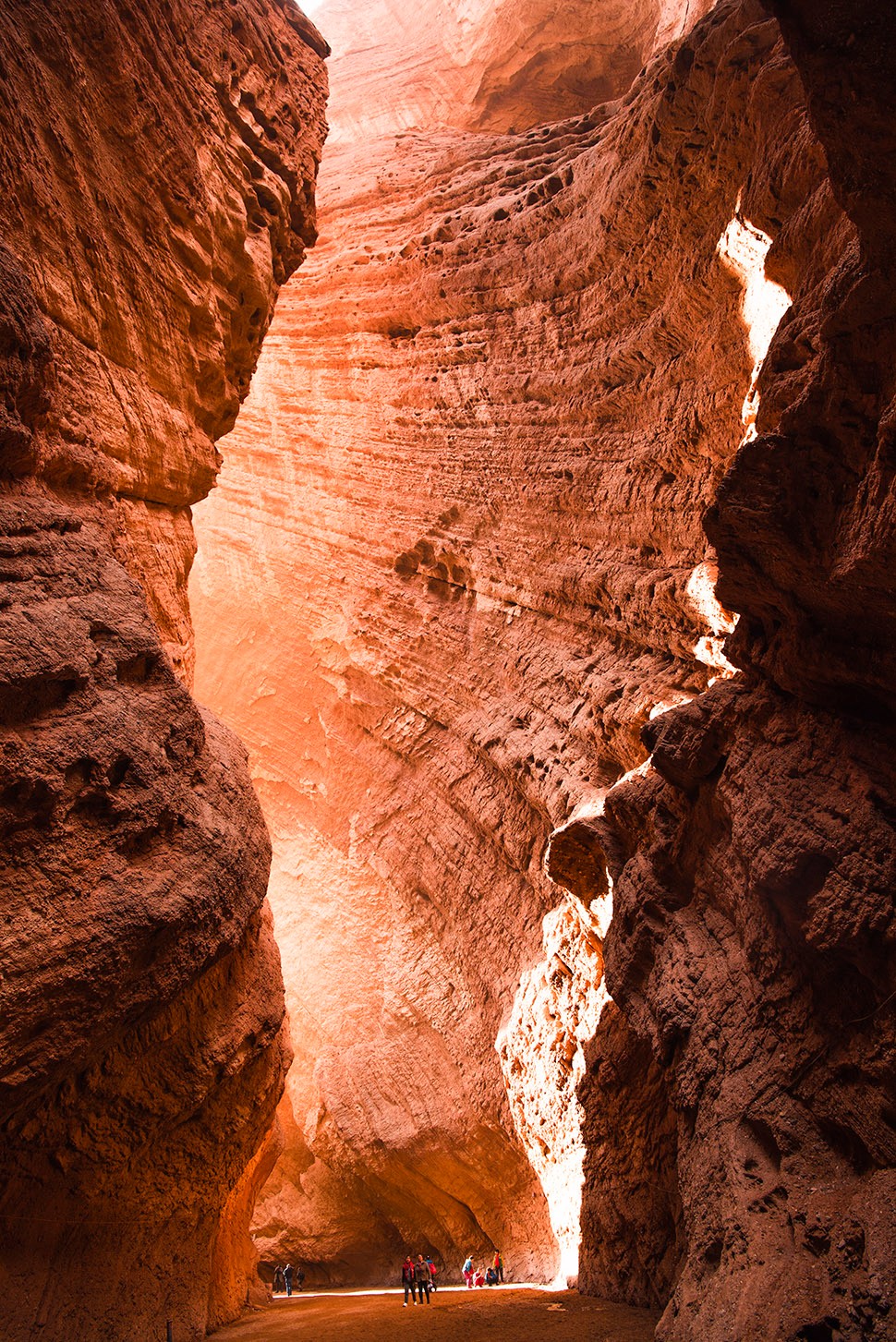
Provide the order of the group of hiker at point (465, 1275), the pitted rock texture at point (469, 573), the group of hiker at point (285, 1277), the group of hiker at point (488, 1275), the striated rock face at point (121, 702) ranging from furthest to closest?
the group of hiker at point (285, 1277) < the group of hiker at point (488, 1275) < the group of hiker at point (465, 1275) < the pitted rock texture at point (469, 573) < the striated rock face at point (121, 702)

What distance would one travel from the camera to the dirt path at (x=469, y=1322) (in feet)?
18.5

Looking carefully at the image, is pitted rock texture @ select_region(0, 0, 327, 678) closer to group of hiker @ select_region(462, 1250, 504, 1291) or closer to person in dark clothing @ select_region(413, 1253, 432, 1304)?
person in dark clothing @ select_region(413, 1253, 432, 1304)

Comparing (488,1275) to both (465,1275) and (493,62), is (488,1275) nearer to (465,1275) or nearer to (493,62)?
(465,1275)

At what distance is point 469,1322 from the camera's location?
6.64 meters

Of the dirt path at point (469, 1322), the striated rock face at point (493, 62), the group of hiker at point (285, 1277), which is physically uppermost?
the striated rock face at point (493, 62)

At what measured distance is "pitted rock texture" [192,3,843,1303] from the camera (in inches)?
337

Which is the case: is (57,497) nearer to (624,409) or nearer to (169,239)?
(169,239)

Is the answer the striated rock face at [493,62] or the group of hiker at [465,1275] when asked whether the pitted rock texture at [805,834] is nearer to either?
the group of hiker at [465,1275]

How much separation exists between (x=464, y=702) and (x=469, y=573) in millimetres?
2043

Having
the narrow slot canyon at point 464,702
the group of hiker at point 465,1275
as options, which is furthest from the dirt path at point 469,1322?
the group of hiker at point 465,1275

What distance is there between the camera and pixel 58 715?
4621mm

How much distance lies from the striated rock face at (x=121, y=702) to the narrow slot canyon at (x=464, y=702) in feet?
0.12

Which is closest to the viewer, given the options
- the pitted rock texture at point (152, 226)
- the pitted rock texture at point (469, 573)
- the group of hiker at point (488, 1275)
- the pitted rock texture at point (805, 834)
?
the pitted rock texture at point (805, 834)

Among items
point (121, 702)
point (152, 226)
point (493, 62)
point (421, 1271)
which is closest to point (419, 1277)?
point (421, 1271)
